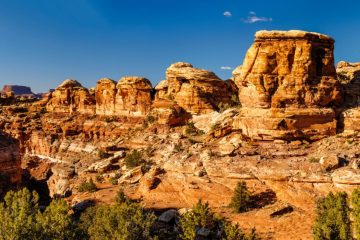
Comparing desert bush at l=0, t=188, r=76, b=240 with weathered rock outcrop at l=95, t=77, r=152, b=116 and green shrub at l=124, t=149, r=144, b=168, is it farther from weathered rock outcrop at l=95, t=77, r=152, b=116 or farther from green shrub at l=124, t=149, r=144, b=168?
weathered rock outcrop at l=95, t=77, r=152, b=116

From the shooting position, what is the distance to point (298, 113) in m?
30.1

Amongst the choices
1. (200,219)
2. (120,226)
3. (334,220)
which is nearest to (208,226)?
(200,219)

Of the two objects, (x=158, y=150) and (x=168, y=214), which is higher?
(x=158, y=150)

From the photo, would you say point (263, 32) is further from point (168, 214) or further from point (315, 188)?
point (168, 214)

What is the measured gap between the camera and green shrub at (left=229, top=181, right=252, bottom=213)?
25.4 meters

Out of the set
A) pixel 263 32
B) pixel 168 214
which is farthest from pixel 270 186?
pixel 263 32

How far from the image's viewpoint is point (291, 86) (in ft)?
101

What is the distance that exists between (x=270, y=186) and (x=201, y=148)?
8.80m

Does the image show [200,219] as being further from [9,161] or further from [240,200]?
[9,161]

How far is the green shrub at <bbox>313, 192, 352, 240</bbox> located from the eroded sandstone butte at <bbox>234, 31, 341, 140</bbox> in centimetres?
933

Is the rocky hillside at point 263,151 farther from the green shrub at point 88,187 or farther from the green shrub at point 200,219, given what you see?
the green shrub at point 200,219

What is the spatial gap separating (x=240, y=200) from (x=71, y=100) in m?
47.3

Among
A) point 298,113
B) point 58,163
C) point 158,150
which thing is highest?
point 298,113

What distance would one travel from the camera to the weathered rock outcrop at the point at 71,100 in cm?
6281
